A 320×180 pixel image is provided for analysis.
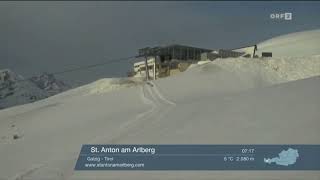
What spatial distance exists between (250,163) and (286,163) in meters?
0.48

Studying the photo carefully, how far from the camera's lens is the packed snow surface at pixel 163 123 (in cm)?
957

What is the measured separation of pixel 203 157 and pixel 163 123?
1694mm

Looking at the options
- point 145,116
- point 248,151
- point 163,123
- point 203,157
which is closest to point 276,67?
point 145,116

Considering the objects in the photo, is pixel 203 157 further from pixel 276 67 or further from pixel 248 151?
pixel 276 67

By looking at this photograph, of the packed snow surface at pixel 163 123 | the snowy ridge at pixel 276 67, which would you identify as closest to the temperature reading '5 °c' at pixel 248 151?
the packed snow surface at pixel 163 123

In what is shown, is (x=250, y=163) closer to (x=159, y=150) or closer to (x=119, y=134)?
(x=159, y=150)

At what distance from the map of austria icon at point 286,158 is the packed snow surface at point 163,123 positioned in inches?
5.6

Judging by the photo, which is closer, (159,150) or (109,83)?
(159,150)

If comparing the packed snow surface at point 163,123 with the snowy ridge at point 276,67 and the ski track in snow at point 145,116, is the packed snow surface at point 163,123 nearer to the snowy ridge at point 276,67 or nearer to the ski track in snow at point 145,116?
the ski track in snow at point 145,116

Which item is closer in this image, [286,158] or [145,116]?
[286,158]

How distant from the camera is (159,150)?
939 centimetres

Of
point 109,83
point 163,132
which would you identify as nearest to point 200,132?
point 163,132

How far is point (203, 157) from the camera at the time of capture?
30.3ft

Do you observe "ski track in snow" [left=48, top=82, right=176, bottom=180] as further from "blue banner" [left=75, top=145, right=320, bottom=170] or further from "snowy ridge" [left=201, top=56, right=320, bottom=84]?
"snowy ridge" [left=201, top=56, right=320, bottom=84]
